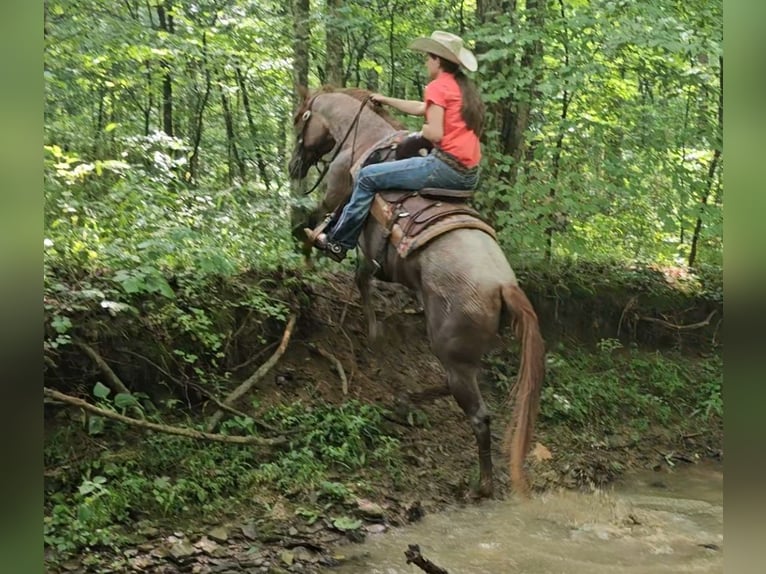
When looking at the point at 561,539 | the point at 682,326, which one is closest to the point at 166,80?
the point at 561,539

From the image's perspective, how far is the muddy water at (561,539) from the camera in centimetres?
279

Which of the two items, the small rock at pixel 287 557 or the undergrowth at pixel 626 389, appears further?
the undergrowth at pixel 626 389

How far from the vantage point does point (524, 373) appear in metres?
2.92

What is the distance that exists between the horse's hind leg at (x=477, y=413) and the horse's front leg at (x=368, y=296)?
0.71 metres

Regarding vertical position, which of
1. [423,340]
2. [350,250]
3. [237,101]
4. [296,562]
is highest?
[237,101]

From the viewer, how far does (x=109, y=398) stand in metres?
3.08

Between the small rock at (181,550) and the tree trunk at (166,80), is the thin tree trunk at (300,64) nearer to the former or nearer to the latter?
the tree trunk at (166,80)

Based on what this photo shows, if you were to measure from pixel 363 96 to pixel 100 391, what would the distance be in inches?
76.3

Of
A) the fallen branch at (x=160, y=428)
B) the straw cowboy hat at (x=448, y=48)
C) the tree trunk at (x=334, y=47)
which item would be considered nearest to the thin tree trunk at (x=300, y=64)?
the tree trunk at (x=334, y=47)

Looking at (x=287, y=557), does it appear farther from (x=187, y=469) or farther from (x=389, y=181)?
(x=389, y=181)

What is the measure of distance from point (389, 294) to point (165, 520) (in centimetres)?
157
